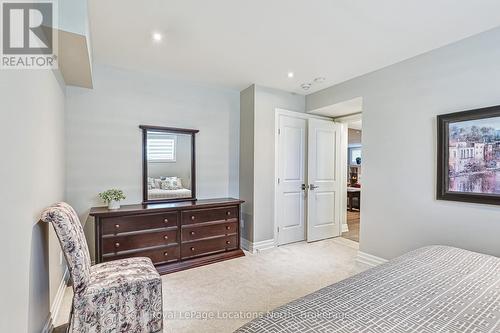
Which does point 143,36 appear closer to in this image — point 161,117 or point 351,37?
point 161,117

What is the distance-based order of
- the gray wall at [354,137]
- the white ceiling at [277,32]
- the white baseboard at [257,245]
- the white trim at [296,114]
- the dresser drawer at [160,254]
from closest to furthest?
the white ceiling at [277,32]
the dresser drawer at [160,254]
the white baseboard at [257,245]
the white trim at [296,114]
the gray wall at [354,137]

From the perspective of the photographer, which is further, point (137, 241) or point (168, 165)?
point (168, 165)

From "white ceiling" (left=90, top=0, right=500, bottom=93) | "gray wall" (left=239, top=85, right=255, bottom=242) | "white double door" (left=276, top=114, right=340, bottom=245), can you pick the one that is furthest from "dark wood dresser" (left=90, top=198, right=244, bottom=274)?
"white ceiling" (left=90, top=0, right=500, bottom=93)

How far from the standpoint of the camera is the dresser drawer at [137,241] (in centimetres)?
272

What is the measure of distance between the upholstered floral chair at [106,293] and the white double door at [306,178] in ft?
8.02

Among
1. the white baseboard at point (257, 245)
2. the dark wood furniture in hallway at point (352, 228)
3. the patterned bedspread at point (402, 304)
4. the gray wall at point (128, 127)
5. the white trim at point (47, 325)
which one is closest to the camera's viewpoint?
the patterned bedspread at point (402, 304)

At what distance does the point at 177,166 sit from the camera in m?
3.55

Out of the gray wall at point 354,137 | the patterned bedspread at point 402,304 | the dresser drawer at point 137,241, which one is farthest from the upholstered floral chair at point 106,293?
the gray wall at point 354,137

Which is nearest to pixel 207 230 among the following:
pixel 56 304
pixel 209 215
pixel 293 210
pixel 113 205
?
pixel 209 215

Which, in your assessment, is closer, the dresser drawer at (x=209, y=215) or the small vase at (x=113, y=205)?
the small vase at (x=113, y=205)

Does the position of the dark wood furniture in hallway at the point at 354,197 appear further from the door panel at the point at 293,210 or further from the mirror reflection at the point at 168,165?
the mirror reflection at the point at 168,165

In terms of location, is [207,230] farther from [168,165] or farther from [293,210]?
[293,210]

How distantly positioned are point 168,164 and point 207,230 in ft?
3.48

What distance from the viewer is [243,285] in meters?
2.69
